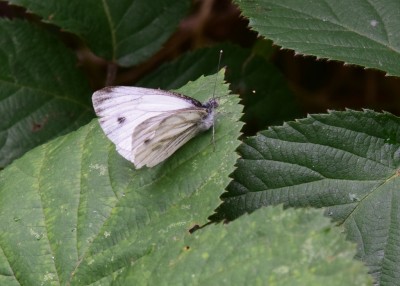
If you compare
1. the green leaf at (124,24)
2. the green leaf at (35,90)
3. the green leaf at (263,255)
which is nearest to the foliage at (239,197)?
the green leaf at (263,255)

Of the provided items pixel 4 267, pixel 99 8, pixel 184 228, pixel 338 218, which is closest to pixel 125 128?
pixel 184 228

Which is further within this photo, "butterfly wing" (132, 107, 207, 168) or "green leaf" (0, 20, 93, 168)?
"green leaf" (0, 20, 93, 168)

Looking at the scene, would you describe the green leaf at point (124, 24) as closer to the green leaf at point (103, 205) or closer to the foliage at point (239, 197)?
the foliage at point (239, 197)

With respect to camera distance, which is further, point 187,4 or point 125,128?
point 187,4

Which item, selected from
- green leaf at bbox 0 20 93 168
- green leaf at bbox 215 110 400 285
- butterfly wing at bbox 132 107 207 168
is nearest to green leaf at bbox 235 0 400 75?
green leaf at bbox 215 110 400 285

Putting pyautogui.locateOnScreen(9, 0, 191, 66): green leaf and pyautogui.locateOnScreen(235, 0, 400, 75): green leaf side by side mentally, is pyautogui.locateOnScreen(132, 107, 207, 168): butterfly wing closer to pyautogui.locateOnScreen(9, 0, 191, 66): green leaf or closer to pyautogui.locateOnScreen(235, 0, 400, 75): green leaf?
pyautogui.locateOnScreen(235, 0, 400, 75): green leaf

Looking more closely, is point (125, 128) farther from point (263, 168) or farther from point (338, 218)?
point (338, 218)
